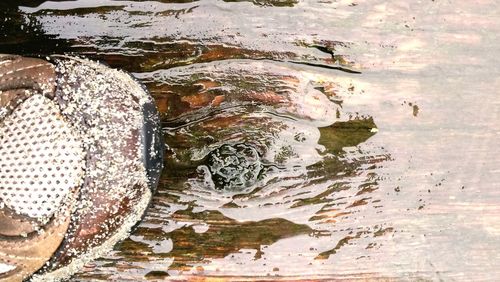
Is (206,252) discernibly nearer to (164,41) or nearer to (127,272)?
(127,272)

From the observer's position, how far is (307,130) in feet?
5.18

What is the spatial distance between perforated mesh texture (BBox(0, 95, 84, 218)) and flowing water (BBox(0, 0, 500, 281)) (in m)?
0.32

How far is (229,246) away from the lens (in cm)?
160

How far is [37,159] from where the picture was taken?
1275mm

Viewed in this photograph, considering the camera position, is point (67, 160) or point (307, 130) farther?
point (307, 130)

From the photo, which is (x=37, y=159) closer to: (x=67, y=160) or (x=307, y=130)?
(x=67, y=160)

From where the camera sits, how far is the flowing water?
1.57m

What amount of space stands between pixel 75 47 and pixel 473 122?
1062mm

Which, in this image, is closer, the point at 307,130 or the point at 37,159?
the point at 37,159

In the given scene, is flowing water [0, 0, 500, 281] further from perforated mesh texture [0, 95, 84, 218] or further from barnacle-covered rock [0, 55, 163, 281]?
perforated mesh texture [0, 95, 84, 218]

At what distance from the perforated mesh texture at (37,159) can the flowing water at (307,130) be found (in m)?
0.32

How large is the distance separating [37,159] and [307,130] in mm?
674

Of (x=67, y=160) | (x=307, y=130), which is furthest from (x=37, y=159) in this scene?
(x=307, y=130)

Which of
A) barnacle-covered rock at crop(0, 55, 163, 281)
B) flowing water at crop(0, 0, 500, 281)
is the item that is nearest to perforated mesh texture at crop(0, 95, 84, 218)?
barnacle-covered rock at crop(0, 55, 163, 281)
